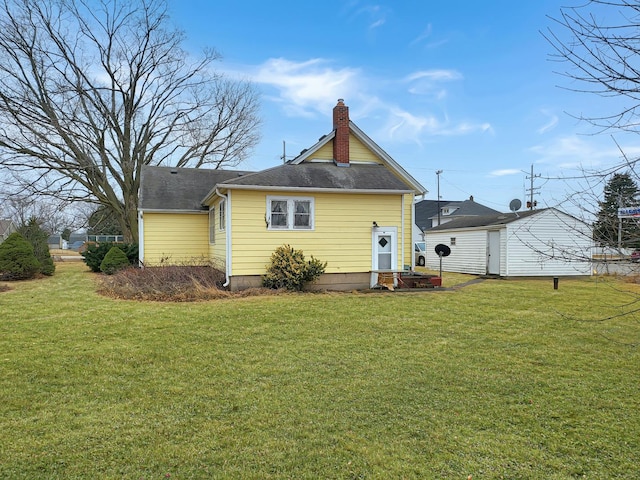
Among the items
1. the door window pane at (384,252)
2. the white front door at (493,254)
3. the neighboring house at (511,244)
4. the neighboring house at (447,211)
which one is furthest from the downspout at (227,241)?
the neighboring house at (447,211)

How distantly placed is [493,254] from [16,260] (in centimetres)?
2104

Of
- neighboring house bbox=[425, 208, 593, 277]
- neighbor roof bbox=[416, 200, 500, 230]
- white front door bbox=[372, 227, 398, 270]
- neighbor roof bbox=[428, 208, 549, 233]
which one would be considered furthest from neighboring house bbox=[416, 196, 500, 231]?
white front door bbox=[372, 227, 398, 270]

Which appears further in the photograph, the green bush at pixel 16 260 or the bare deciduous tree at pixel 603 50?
the green bush at pixel 16 260

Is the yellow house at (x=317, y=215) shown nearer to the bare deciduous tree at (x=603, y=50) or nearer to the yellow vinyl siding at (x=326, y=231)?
the yellow vinyl siding at (x=326, y=231)

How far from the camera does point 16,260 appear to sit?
48.3 ft

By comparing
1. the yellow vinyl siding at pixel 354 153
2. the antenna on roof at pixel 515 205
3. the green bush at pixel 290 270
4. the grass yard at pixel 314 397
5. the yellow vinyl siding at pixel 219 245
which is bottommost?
the grass yard at pixel 314 397

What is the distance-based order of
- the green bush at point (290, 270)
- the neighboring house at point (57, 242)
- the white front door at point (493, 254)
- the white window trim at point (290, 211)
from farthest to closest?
1. the neighboring house at point (57, 242)
2. the white front door at point (493, 254)
3. the white window trim at point (290, 211)
4. the green bush at point (290, 270)

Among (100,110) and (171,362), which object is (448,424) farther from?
(100,110)

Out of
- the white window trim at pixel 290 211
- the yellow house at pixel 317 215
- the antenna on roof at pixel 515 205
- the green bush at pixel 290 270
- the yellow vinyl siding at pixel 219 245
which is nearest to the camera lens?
the green bush at pixel 290 270

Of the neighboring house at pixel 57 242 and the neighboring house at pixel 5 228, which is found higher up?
the neighboring house at pixel 5 228

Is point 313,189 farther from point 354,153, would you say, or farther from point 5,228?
point 5,228

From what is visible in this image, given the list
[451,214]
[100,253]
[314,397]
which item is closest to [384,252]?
[314,397]

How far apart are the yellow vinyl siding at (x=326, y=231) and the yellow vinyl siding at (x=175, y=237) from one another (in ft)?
18.1

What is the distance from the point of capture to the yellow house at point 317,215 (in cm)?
1228
